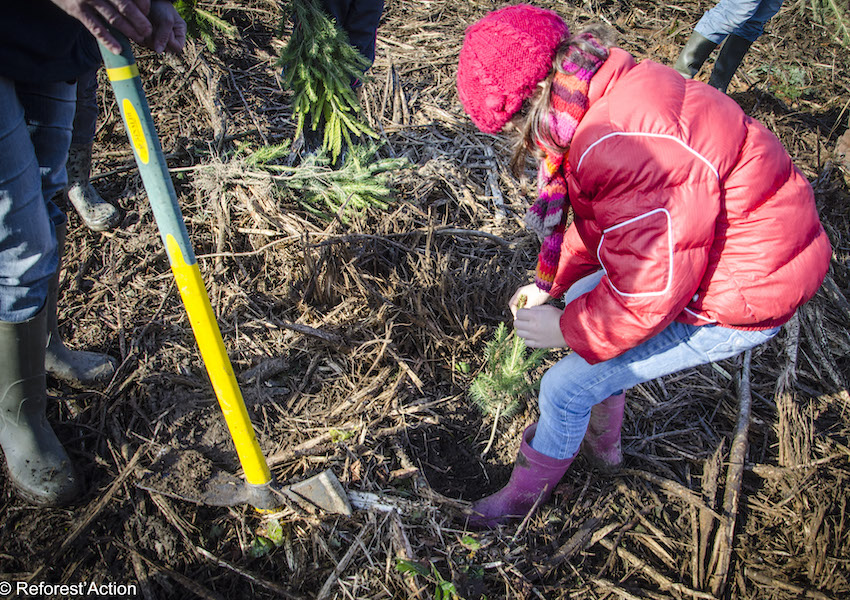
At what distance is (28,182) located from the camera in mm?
1539

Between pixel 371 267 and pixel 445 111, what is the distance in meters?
1.75

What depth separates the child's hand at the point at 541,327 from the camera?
6.03 ft

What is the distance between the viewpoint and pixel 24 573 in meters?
1.72

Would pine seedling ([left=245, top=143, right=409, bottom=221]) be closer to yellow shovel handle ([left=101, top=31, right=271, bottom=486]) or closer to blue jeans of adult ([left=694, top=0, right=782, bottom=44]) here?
yellow shovel handle ([left=101, top=31, right=271, bottom=486])

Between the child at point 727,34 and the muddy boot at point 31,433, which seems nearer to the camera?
the muddy boot at point 31,433

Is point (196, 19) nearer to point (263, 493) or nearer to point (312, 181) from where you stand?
point (312, 181)

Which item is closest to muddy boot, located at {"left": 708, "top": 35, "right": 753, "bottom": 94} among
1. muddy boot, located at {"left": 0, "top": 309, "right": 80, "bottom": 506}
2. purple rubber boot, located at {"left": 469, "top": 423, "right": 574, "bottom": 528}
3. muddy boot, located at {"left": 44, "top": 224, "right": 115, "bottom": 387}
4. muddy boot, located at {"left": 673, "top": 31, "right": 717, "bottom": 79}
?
muddy boot, located at {"left": 673, "top": 31, "right": 717, "bottom": 79}

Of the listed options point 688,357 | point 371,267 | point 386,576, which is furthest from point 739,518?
point 371,267

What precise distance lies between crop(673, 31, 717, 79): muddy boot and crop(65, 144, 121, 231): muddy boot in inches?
159

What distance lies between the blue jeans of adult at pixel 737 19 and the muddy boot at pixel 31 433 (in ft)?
14.7

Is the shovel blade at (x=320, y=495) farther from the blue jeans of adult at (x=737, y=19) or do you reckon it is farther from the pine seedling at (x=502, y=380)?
the blue jeans of adult at (x=737, y=19)

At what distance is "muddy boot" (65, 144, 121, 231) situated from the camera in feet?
8.39

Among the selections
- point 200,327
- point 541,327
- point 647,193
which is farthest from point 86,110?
point 647,193

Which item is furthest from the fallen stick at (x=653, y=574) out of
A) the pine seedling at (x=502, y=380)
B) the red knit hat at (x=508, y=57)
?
the red knit hat at (x=508, y=57)
